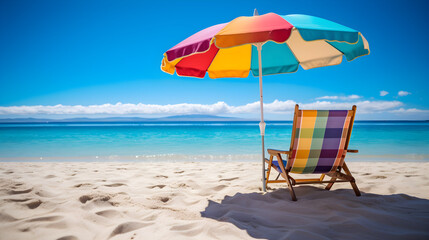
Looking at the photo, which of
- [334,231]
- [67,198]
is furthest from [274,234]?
[67,198]

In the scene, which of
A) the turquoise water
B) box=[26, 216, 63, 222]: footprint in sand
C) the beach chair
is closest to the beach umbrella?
the beach chair

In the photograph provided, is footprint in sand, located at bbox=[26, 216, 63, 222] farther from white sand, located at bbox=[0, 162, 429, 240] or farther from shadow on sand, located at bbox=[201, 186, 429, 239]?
shadow on sand, located at bbox=[201, 186, 429, 239]

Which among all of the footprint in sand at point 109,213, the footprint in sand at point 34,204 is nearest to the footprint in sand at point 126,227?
the footprint in sand at point 109,213

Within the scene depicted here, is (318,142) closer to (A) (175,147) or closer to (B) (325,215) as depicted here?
(B) (325,215)

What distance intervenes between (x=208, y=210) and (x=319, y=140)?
1507 millimetres

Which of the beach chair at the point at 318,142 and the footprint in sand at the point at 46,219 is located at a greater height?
the beach chair at the point at 318,142

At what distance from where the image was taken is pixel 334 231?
1865 mm

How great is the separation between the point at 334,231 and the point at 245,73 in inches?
111

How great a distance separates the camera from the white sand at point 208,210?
1.83m

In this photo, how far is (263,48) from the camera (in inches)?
146

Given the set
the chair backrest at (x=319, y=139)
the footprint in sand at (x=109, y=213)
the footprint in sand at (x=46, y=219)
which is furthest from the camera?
the chair backrest at (x=319, y=139)

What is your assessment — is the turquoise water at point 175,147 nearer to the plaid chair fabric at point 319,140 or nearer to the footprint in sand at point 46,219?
the plaid chair fabric at point 319,140

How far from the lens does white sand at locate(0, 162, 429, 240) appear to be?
183cm

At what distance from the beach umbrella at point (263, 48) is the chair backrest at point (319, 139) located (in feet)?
1.71
